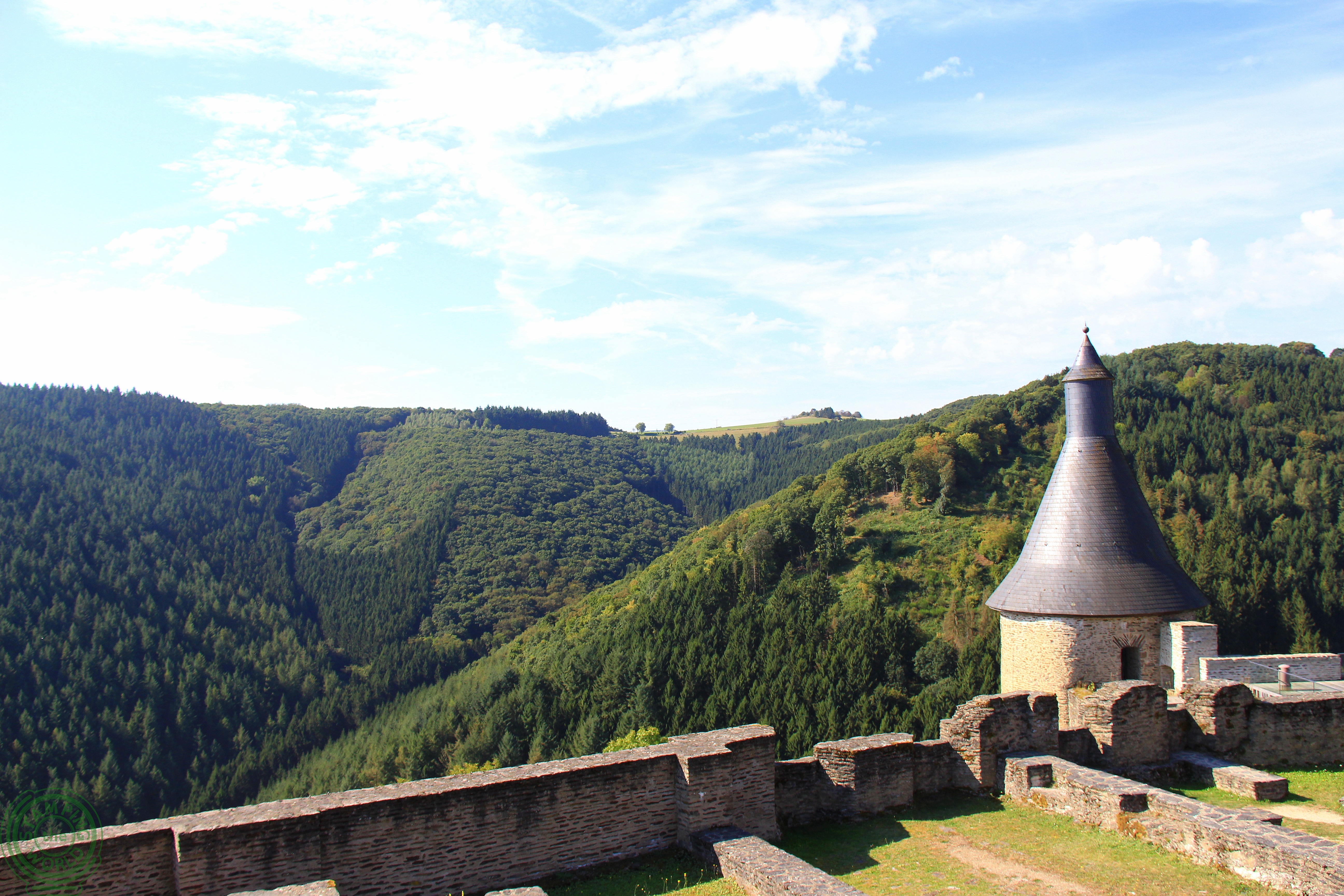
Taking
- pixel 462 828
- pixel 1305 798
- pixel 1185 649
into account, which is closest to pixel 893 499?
pixel 1185 649

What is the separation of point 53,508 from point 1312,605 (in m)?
155

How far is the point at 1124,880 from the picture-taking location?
843 centimetres

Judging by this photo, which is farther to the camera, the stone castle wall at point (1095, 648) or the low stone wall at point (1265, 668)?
the low stone wall at point (1265, 668)

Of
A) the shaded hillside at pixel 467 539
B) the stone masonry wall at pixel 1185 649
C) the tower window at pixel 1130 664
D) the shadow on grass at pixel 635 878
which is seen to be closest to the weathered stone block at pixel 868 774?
the shadow on grass at pixel 635 878

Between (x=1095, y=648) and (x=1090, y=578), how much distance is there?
42.5 inches

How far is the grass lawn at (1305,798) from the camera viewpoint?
9703mm

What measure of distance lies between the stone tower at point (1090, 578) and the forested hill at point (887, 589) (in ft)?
115

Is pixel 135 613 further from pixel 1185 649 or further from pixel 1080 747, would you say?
pixel 1185 649

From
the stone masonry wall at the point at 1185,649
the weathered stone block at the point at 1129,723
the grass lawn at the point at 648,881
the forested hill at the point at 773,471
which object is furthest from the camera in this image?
the forested hill at the point at 773,471

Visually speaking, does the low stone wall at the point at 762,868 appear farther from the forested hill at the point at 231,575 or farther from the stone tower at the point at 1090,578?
the forested hill at the point at 231,575

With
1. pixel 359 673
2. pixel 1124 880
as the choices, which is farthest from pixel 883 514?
pixel 359 673

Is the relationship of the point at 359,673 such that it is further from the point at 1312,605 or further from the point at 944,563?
the point at 1312,605

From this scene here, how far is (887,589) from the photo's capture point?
59188mm

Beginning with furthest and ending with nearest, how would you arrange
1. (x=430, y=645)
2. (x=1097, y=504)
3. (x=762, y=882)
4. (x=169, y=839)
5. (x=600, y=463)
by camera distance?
(x=600, y=463)
(x=430, y=645)
(x=1097, y=504)
(x=762, y=882)
(x=169, y=839)
